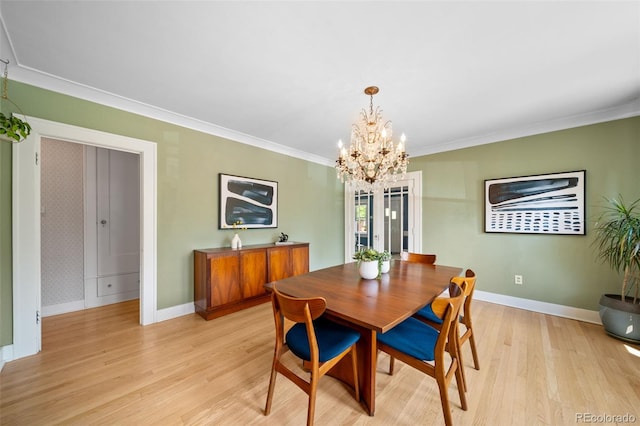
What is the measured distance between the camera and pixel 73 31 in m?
1.61

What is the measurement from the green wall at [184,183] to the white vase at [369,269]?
2160 millimetres

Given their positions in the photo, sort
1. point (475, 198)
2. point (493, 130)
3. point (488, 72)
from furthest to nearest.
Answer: point (475, 198), point (493, 130), point (488, 72)

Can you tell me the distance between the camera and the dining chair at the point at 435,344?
1.30 meters

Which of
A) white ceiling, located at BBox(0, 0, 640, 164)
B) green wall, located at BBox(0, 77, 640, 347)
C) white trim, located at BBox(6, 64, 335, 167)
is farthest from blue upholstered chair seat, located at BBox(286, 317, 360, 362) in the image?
white trim, located at BBox(6, 64, 335, 167)

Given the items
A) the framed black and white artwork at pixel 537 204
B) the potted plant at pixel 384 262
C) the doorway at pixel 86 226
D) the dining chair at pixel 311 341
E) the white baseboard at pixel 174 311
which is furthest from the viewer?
the doorway at pixel 86 226

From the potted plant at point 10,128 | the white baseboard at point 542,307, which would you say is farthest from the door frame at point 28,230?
the white baseboard at point 542,307

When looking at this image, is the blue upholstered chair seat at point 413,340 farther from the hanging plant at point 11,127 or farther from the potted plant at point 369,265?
the hanging plant at point 11,127

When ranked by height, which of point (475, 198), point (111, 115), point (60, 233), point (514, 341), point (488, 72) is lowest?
point (514, 341)

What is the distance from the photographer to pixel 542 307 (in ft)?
10.1

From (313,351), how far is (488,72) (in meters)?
2.52

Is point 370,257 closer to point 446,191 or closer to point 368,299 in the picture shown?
point 368,299

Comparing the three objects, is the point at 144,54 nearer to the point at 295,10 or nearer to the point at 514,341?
the point at 295,10

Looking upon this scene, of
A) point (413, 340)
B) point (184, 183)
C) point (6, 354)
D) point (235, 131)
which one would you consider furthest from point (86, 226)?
point (413, 340)

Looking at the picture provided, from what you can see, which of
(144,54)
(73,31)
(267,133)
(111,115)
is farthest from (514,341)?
(111,115)
